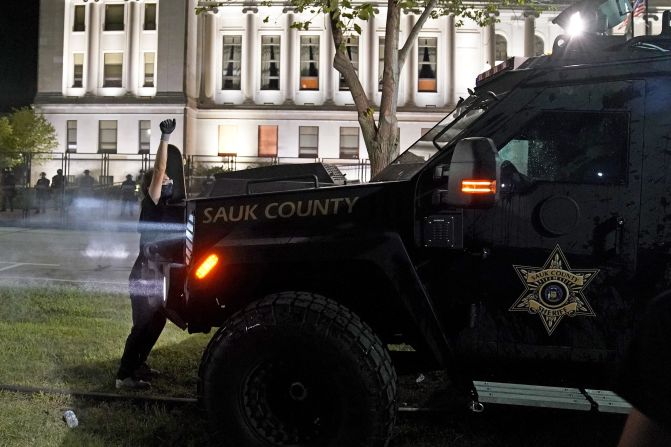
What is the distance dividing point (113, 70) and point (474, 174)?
4704 centimetres

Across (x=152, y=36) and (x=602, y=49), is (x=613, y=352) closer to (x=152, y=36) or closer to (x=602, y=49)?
(x=602, y=49)

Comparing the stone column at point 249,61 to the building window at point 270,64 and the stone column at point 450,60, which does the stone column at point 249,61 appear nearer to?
the building window at point 270,64

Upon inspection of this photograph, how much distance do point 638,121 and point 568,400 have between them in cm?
146

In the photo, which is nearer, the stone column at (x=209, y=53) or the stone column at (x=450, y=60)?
the stone column at (x=450, y=60)

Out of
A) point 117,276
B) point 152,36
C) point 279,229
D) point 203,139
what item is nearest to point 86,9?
point 152,36

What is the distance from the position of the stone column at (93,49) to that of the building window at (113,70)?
1.96 ft

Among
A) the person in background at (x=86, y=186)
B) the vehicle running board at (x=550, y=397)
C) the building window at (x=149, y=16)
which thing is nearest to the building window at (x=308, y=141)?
the building window at (x=149, y=16)

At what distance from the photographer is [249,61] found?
149 feet

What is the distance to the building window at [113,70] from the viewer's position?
150 ft

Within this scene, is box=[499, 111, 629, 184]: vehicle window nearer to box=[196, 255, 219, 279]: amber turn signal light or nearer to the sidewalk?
box=[196, 255, 219, 279]: amber turn signal light

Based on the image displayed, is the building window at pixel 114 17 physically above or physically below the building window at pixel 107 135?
above

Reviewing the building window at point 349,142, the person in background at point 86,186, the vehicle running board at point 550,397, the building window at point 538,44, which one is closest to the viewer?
the vehicle running board at point 550,397

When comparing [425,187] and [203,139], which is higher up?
[203,139]

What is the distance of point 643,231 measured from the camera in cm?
326
